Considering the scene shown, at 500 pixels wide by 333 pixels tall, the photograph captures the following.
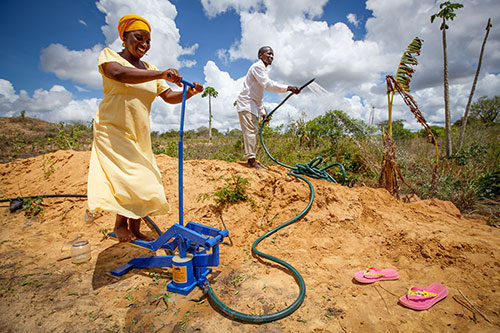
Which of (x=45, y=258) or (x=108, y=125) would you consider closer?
(x=108, y=125)

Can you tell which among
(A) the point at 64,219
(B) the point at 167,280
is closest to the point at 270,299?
(B) the point at 167,280

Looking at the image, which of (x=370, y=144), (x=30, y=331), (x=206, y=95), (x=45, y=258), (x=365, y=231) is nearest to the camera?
(x=30, y=331)

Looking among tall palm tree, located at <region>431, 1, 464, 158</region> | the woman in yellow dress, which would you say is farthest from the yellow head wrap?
tall palm tree, located at <region>431, 1, 464, 158</region>

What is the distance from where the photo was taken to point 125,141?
6.64ft

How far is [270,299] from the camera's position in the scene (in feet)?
6.52

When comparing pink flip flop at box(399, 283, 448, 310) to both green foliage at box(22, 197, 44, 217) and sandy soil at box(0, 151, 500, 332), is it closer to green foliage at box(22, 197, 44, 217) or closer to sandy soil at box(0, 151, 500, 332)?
sandy soil at box(0, 151, 500, 332)

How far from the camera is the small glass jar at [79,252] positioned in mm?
2465

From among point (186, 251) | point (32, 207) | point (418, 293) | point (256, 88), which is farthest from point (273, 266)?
point (32, 207)

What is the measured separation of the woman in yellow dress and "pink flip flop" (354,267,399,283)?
1864mm

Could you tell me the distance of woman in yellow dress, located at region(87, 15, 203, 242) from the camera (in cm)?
192

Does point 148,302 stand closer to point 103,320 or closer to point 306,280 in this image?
point 103,320

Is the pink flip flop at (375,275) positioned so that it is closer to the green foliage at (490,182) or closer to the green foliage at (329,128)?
the green foliage at (490,182)

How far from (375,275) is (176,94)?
2.45 m

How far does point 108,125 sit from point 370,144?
6.68 m
